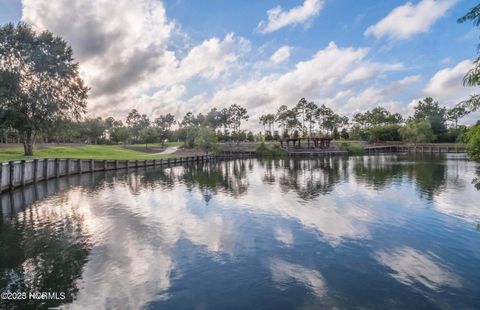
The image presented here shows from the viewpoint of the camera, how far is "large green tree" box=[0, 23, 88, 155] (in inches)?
1746

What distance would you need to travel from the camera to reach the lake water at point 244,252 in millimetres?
9539

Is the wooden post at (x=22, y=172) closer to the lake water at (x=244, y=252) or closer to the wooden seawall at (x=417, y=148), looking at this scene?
the lake water at (x=244, y=252)

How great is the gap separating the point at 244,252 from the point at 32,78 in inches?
1928

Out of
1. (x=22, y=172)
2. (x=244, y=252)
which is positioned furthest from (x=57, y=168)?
(x=244, y=252)

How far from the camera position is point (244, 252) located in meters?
13.2

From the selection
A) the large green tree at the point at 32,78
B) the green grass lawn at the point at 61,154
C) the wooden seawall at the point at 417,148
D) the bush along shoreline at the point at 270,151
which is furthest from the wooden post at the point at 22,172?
the wooden seawall at the point at 417,148

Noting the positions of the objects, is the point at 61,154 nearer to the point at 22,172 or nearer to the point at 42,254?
the point at 22,172

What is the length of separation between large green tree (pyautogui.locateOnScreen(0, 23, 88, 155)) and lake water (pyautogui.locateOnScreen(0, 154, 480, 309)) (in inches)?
1013

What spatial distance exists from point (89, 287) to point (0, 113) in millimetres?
43943

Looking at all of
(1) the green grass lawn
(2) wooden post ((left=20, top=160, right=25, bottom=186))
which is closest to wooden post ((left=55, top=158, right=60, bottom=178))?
(1) the green grass lawn

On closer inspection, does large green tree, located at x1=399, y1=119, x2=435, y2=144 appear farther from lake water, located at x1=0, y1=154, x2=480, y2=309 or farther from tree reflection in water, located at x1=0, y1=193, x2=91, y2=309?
tree reflection in water, located at x1=0, y1=193, x2=91, y2=309

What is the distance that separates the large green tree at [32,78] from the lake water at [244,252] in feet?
84.4

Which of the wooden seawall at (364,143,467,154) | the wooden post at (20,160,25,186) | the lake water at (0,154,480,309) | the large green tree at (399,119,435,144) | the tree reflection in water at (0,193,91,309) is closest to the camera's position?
the lake water at (0,154,480,309)

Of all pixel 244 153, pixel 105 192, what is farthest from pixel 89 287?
pixel 244 153
